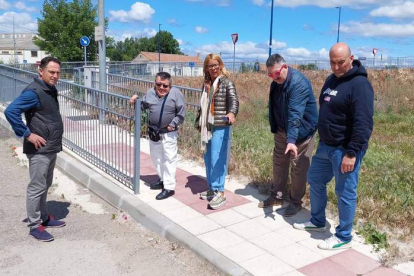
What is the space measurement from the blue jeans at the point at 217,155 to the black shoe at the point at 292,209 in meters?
0.86

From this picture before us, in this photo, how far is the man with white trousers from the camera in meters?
5.13

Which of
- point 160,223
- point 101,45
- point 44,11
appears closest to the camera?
point 160,223

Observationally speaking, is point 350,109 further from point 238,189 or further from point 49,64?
point 49,64

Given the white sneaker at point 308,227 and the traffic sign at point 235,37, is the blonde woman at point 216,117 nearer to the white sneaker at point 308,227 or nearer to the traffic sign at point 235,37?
the white sneaker at point 308,227

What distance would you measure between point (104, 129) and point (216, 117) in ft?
7.16

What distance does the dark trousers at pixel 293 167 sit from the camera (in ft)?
15.4

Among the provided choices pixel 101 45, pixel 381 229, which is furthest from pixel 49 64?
pixel 101 45

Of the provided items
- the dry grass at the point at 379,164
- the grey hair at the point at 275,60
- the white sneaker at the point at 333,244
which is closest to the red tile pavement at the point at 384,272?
the dry grass at the point at 379,164

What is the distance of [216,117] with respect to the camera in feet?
16.0

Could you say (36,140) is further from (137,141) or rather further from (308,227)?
(308,227)

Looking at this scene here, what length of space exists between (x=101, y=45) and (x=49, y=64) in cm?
566

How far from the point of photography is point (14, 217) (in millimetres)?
5125

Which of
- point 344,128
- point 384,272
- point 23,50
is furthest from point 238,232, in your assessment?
point 23,50

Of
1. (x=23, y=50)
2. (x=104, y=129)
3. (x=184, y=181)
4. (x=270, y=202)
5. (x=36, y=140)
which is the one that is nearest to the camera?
(x=36, y=140)
